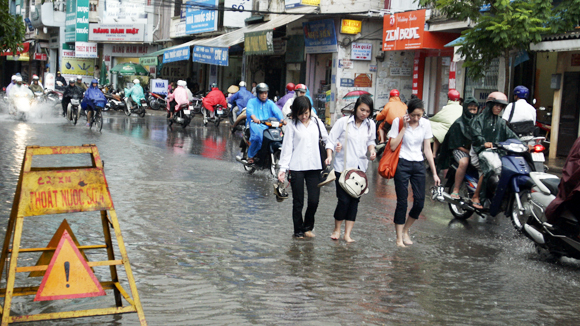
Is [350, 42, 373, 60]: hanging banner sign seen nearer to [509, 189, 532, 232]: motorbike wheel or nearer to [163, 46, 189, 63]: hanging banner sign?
[163, 46, 189, 63]: hanging banner sign

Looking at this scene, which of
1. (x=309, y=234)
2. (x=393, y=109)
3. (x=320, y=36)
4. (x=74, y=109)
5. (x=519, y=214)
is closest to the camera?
(x=309, y=234)

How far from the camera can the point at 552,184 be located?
664 centimetres

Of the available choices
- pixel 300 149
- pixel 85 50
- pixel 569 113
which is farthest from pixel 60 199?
pixel 85 50

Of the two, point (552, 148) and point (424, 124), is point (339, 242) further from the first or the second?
point (552, 148)

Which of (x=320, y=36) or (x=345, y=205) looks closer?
(x=345, y=205)

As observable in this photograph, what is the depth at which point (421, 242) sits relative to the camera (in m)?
7.20

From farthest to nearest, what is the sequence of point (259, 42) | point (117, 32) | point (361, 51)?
point (117, 32), point (259, 42), point (361, 51)

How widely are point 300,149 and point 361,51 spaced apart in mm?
18994

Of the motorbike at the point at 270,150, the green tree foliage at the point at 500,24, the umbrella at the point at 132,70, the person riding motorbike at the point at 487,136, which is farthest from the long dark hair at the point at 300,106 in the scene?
the umbrella at the point at 132,70

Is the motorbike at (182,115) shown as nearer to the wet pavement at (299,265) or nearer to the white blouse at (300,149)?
the wet pavement at (299,265)

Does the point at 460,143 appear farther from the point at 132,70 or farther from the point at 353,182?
the point at 132,70

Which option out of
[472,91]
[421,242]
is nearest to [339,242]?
[421,242]

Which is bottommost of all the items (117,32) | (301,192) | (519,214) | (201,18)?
(519,214)

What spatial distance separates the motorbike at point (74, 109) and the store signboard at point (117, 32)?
70.9 feet
